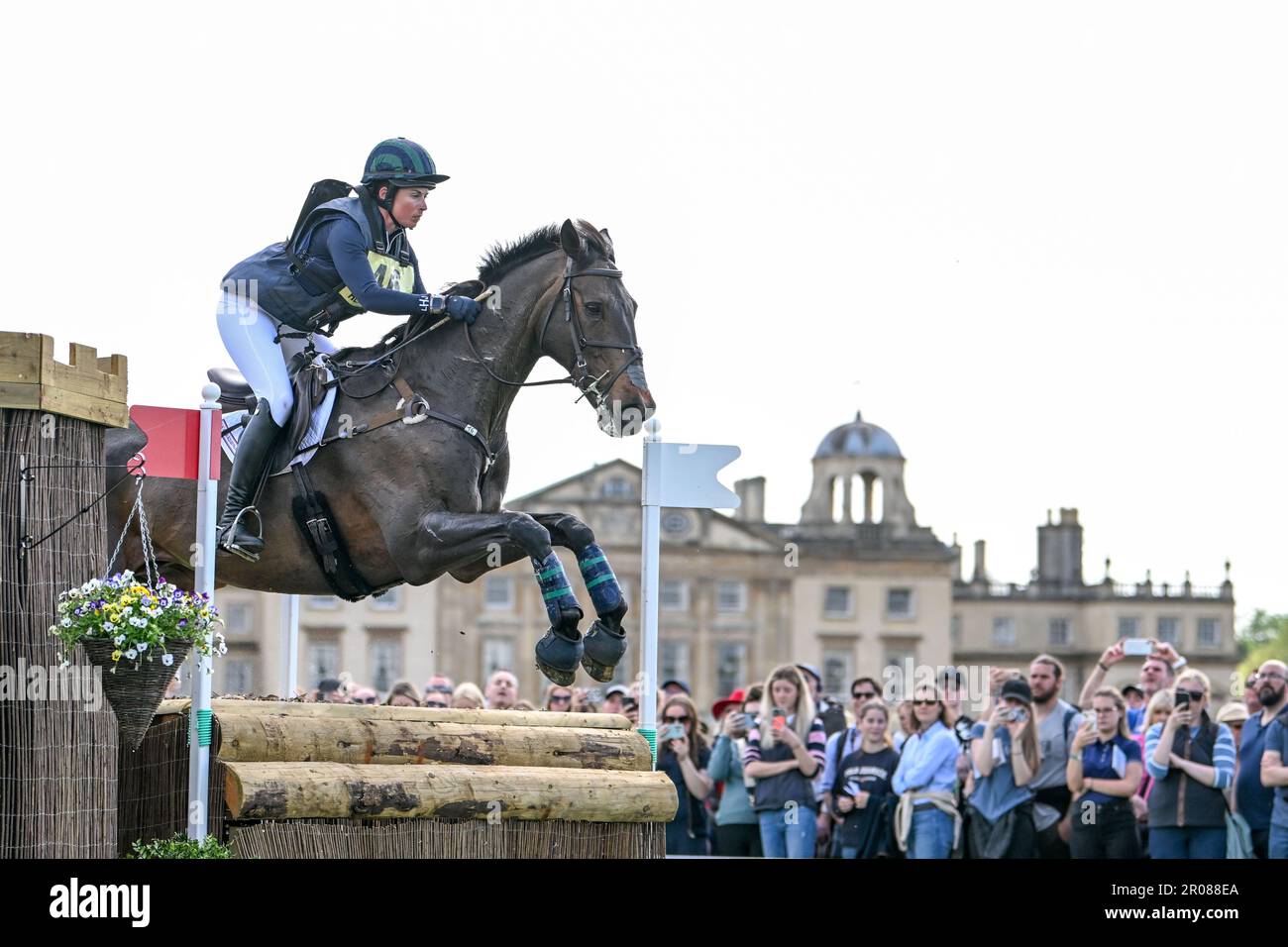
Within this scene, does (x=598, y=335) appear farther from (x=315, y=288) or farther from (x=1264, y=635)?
(x=1264, y=635)

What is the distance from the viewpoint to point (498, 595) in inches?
4134

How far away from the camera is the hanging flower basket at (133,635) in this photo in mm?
7578

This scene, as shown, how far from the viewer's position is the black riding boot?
931 cm

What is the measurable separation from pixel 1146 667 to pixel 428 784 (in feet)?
22.6

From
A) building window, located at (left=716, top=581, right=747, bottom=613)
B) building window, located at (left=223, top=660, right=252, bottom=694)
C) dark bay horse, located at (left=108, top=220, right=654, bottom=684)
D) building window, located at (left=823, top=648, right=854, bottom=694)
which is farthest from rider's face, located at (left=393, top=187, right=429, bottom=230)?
building window, located at (left=823, top=648, right=854, bottom=694)

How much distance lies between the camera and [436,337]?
952 cm

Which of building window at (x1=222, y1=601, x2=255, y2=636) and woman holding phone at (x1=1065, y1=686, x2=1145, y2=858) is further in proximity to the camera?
building window at (x1=222, y1=601, x2=255, y2=636)

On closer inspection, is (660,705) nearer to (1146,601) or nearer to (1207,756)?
(1207,756)

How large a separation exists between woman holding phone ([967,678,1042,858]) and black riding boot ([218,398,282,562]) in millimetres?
5473

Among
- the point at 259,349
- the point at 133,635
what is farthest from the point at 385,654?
the point at 133,635

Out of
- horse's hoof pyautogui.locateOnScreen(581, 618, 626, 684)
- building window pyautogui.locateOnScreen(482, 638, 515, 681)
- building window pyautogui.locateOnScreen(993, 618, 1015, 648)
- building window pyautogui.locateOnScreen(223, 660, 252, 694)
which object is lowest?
building window pyautogui.locateOnScreen(223, 660, 252, 694)

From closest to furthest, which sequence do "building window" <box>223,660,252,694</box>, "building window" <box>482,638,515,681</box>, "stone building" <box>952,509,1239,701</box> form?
"building window" <box>223,660,252,694</box>, "building window" <box>482,638,515,681</box>, "stone building" <box>952,509,1239,701</box>

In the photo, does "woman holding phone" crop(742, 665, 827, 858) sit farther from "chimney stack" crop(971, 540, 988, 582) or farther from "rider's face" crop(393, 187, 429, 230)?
"chimney stack" crop(971, 540, 988, 582)

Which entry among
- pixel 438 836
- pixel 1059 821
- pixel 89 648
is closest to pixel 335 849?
pixel 438 836
